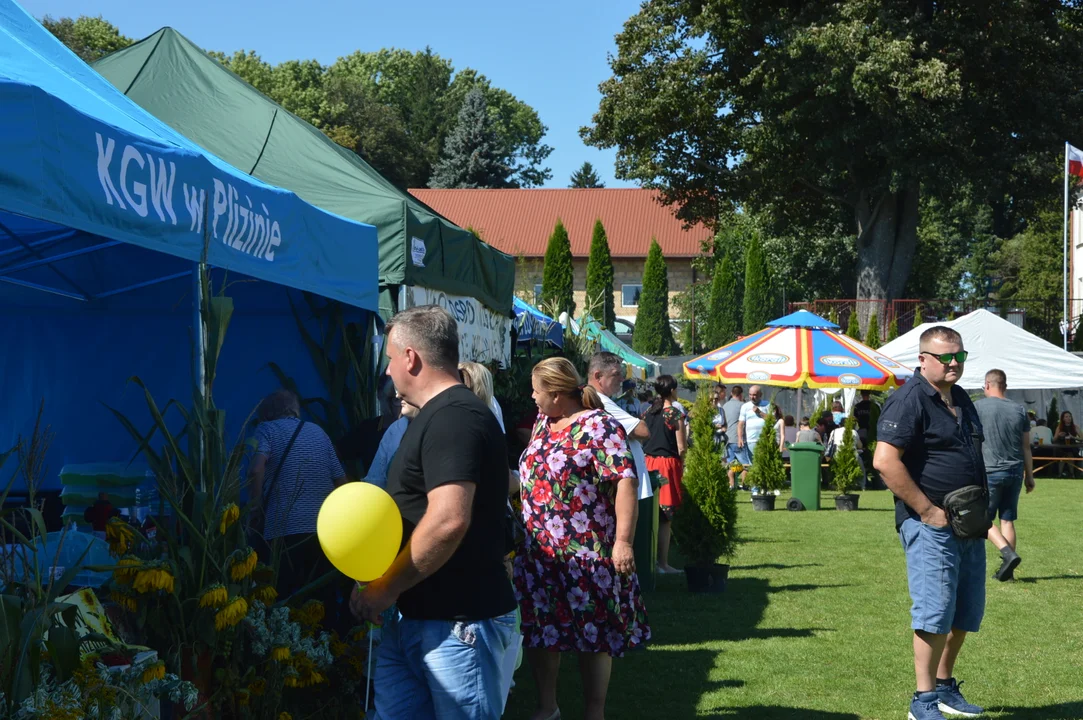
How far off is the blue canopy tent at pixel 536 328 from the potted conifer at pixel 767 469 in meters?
4.21

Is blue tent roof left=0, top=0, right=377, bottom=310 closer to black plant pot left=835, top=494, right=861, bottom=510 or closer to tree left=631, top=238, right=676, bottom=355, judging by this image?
black plant pot left=835, top=494, right=861, bottom=510

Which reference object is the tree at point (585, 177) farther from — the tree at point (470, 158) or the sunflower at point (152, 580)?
the sunflower at point (152, 580)

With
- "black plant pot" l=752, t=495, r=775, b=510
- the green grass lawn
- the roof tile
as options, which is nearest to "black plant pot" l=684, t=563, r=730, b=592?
the green grass lawn

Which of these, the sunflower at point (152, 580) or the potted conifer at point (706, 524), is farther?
the potted conifer at point (706, 524)

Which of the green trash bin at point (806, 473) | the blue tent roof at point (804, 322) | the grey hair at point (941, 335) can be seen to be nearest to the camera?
the grey hair at point (941, 335)

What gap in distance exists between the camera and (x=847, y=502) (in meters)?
18.1

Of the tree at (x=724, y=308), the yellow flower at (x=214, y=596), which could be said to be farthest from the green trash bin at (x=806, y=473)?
the tree at (x=724, y=308)

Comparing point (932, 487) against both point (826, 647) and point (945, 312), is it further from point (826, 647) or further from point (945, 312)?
point (945, 312)

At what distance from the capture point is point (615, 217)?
64.7 meters

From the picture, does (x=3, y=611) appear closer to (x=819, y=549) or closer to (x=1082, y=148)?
(x=819, y=549)

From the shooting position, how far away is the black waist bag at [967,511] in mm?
5652

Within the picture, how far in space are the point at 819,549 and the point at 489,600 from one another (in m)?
10.5

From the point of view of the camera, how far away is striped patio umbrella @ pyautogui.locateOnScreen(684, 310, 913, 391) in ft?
65.3

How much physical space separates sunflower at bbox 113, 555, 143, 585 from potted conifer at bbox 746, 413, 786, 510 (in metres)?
14.8
